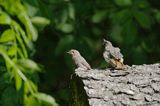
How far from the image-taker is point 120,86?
5.13 m

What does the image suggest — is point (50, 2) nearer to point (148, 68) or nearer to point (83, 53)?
point (83, 53)

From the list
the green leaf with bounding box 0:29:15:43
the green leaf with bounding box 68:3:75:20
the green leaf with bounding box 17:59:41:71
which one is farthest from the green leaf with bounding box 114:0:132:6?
the green leaf with bounding box 0:29:15:43

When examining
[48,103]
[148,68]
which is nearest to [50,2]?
[48,103]

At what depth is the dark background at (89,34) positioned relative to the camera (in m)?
8.20

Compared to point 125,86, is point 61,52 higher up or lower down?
higher up

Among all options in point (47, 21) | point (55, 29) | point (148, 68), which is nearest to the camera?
point (148, 68)

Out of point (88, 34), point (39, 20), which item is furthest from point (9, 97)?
point (88, 34)

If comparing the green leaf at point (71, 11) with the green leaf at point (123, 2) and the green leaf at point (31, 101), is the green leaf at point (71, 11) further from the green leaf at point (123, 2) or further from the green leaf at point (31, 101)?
the green leaf at point (31, 101)

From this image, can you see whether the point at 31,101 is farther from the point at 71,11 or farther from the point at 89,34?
the point at 89,34

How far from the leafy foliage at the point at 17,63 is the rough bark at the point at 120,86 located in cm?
90

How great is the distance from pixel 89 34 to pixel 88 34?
48 millimetres

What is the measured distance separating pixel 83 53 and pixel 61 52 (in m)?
0.25

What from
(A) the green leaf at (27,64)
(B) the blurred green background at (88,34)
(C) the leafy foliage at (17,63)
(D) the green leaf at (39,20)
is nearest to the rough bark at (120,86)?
(C) the leafy foliage at (17,63)

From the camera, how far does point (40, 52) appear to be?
29.5 feet
